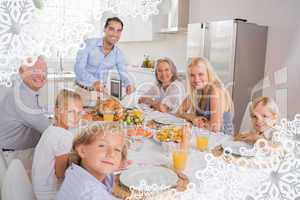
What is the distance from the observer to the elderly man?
2.81 feet

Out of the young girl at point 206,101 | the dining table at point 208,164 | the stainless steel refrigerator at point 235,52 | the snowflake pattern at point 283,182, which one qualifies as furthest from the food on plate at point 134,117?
the snowflake pattern at point 283,182

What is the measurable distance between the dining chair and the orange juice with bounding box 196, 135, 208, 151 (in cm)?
53

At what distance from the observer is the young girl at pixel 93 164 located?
2.66 ft

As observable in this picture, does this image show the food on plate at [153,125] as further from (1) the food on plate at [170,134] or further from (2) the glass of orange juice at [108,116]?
(2) the glass of orange juice at [108,116]

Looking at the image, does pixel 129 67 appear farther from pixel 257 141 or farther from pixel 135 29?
pixel 257 141

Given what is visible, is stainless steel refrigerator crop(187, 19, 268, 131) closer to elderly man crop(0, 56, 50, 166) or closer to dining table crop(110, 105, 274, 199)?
dining table crop(110, 105, 274, 199)

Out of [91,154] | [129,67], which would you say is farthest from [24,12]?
[91,154]

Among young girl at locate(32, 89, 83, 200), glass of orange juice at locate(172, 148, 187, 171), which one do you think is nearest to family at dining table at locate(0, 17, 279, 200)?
young girl at locate(32, 89, 83, 200)

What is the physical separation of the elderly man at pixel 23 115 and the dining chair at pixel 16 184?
36 millimetres

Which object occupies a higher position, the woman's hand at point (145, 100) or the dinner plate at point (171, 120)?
the woman's hand at point (145, 100)

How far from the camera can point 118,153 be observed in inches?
32.9

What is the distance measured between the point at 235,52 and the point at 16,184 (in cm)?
76

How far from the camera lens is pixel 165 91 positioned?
0.91 meters

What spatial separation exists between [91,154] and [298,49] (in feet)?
2.19
